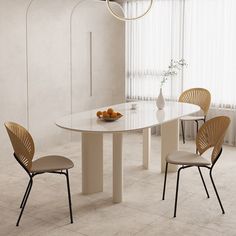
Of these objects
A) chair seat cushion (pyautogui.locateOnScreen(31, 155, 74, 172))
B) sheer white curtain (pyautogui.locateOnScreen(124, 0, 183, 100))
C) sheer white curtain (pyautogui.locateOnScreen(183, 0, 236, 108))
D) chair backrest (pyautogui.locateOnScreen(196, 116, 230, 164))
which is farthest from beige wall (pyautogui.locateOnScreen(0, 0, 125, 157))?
chair backrest (pyautogui.locateOnScreen(196, 116, 230, 164))

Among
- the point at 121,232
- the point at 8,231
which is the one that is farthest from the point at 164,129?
the point at 8,231

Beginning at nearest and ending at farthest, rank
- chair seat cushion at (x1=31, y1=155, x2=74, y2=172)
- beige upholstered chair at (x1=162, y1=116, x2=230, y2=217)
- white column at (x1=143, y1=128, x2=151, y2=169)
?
chair seat cushion at (x1=31, y1=155, x2=74, y2=172) → beige upholstered chair at (x1=162, y1=116, x2=230, y2=217) → white column at (x1=143, y1=128, x2=151, y2=169)

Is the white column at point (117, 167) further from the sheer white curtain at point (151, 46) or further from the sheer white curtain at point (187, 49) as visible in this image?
the sheer white curtain at point (151, 46)

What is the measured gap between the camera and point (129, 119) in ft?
14.4

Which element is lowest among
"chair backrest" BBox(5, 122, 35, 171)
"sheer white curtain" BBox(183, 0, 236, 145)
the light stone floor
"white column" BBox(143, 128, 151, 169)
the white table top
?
the light stone floor

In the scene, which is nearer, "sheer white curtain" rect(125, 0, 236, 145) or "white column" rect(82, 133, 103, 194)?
"white column" rect(82, 133, 103, 194)

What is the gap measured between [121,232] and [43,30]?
11.4 ft

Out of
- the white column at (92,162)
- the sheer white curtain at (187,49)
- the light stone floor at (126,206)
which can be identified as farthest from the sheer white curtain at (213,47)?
the white column at (92,162)

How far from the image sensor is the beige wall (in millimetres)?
5828

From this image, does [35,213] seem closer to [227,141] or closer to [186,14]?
[227,141]

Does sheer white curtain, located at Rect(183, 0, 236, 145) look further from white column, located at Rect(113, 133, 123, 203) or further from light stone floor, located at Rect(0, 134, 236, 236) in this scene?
white column, located at Rect(113, 133, 123, 203)

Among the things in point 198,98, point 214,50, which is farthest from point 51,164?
point 214,50

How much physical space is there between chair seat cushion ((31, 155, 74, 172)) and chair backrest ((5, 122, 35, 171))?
0.10 metres

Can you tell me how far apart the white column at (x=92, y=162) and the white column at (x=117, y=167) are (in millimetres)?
304
